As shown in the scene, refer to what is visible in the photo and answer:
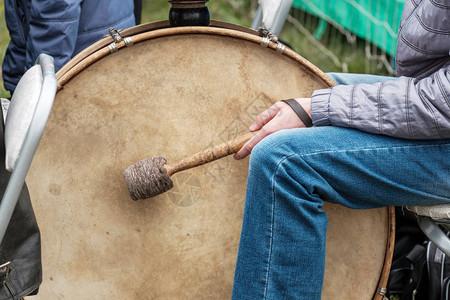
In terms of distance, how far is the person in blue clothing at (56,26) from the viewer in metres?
2.10

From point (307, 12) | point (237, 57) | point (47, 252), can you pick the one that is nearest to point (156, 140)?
point (237, 57)

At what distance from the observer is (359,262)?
5.61 feet

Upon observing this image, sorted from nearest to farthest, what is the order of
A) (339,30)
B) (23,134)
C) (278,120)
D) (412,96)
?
(23,134) → (412,96) → (278,120) → (339,30)

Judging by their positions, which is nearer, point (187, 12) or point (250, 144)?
point (250, 144)

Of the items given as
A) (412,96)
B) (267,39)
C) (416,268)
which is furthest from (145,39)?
(416,268)

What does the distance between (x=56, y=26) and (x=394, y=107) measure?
1335 mm

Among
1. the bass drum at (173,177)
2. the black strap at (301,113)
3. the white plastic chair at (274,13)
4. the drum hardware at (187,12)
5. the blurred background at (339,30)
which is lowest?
the blurred background at (339,30)

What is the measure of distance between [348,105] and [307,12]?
Answer: 3406 millimetres

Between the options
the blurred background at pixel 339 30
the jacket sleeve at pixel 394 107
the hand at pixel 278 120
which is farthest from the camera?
the blurred background at pixel 339 30

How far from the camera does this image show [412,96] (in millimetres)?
1352

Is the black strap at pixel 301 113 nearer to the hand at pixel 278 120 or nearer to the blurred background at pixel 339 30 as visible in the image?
the hand at pixel 278 120

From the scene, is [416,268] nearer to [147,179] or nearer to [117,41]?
[147,179]

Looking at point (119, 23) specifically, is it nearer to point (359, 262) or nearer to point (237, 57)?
point (237, 57)

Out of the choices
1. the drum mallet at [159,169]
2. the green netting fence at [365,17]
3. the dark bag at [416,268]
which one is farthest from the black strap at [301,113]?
the green netting fence at [365,17]
